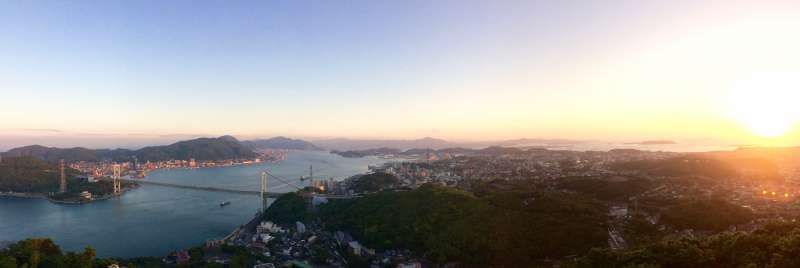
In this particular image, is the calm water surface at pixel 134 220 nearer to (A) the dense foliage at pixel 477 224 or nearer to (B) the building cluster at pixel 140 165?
(A) the dense foliage at pixel 477 224

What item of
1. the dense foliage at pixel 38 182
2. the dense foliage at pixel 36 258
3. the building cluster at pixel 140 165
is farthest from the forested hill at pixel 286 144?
the dense foliage at pixel 36 258

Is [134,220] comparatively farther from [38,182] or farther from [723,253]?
[723,253]

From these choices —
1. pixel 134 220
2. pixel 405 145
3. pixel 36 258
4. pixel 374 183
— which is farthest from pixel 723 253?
pixel 405 145

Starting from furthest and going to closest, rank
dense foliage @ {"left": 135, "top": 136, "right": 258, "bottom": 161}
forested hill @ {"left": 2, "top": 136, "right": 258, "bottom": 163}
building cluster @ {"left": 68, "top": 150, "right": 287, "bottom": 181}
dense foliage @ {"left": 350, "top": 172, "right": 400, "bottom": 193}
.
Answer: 1. dense foliage @ {"left": 135, "top": 136, "right": 258, "bottom": 161}
2. forested hill @ {"left": 2, "top": 136, "right": 258, "bottom": 163}
3. building cluster @ {"left": 68, "top": 150, "right": 287, "bottom": 181}
4. dense foliage @ {"left": 350, "top": 172, "right": 400, "bottom": 193}

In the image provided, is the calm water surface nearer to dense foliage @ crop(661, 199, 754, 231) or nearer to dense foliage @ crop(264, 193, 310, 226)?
dense foliage @ crop(264, 193, 310, 226)

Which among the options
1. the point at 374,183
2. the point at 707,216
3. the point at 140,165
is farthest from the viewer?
the point at 140,165

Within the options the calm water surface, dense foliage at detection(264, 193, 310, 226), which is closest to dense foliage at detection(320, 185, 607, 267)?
dense foliage at detection(264, 193, 310, 226)
